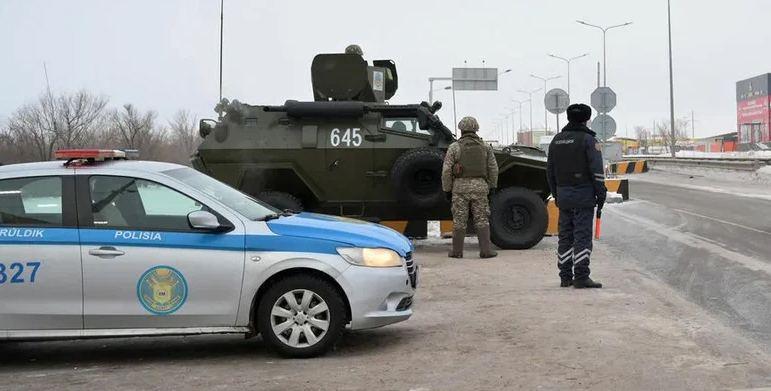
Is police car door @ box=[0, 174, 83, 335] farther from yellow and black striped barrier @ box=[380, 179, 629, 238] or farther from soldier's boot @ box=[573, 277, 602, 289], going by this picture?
yellow and black striped barrier @ box=[380, 179, 629, 238]

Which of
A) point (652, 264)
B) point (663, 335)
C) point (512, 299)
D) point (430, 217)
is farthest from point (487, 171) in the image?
point (663, 335)

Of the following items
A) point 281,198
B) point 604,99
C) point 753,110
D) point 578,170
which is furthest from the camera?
point 753,110

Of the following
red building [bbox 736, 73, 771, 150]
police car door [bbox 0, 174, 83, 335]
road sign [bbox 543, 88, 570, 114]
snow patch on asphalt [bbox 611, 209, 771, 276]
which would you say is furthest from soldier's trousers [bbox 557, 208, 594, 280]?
red building [bbox 736, 73, 771, 150]

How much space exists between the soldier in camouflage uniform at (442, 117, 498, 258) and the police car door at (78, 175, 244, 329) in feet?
18.0

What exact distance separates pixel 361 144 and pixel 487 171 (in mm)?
1943

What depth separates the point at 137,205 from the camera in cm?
621

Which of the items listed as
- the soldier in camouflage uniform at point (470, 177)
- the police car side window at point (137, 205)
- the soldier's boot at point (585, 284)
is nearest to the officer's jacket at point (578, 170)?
the soldier's boot at point (585, 284)

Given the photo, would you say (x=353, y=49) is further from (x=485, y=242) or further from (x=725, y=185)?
(x=725, y=185)

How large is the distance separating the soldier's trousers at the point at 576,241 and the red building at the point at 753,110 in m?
78.7

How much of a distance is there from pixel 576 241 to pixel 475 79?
138ft

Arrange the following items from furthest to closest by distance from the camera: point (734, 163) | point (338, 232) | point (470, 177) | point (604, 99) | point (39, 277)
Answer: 1. point (734, 163)
2. point (604, 99)
3. point (470, 177)
4. point (338, 232)
5. point (39, 277)

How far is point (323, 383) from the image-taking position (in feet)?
17.8

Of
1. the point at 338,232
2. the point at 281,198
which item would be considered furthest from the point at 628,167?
the point at 338,232

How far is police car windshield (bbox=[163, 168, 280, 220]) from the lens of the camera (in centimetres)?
642
